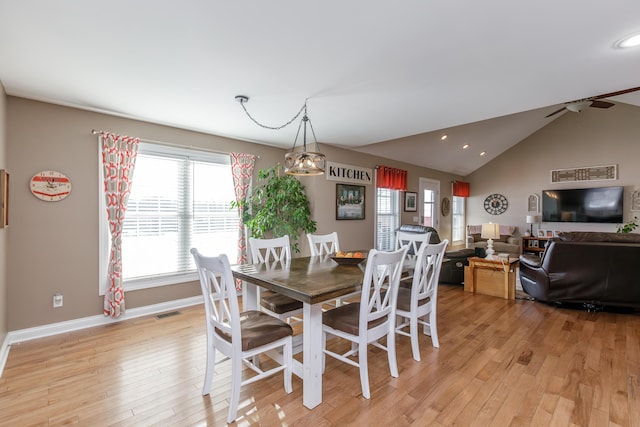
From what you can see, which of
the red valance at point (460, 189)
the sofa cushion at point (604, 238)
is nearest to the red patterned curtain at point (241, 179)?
the sofa cushion at point (604, 238)

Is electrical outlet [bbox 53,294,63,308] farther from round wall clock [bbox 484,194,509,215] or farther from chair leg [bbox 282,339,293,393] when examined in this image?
round wall clock [bbox 484,194,509,215]

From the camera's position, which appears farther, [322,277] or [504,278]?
[504,278]

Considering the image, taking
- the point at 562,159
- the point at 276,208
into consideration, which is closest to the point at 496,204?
the point at 562,159

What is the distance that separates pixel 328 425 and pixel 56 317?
3095 millimetres

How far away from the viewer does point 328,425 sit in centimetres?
177

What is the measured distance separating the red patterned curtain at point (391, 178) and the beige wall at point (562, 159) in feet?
12.3

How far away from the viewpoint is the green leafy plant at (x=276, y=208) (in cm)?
435

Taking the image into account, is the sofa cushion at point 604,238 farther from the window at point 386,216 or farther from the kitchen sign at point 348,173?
the kitchen sign at point 348,173

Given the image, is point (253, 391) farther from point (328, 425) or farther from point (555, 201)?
point (555, 201)

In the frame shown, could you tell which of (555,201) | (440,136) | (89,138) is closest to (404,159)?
(440,136)

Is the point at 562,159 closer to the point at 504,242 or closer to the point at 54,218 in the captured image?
the point at 504,242

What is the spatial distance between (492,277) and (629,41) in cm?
323

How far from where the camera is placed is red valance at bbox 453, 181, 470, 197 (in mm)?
8422

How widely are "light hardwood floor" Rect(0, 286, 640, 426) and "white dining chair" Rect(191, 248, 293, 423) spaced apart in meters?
0.22
